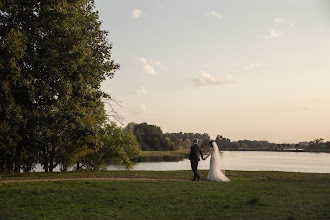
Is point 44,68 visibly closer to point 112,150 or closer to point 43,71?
point 43,71

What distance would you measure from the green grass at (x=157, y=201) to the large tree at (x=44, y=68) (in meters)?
5.44

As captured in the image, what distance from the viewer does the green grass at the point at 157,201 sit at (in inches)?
399

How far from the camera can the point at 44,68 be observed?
63.7 feet

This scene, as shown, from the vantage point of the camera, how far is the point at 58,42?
20.4m

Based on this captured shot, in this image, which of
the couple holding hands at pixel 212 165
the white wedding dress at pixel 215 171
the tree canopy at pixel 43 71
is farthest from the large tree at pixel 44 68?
the white wedding dress at pixel 215 171

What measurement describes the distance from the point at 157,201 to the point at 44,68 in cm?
1155

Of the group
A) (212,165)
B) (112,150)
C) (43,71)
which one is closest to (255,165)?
(112,150)

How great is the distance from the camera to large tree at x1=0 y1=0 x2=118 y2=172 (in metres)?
18.1

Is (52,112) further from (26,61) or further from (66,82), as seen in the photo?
(26,61)

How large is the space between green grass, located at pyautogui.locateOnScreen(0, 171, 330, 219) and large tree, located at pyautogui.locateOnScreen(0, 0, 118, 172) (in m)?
5.44

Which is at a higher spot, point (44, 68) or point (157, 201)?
point (44, 68)

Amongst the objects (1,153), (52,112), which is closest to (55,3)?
(52,112)

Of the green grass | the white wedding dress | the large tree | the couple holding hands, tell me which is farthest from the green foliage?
the green grass

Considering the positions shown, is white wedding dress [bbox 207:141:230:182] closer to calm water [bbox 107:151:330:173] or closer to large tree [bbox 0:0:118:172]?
large tree [bbox 0:0:118:172]
